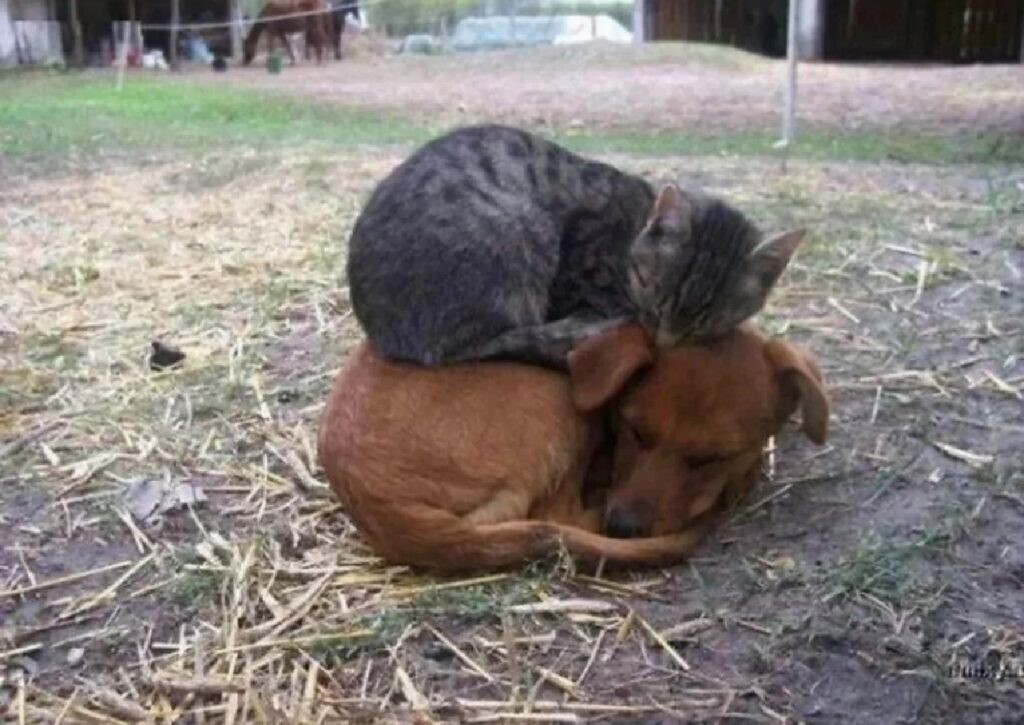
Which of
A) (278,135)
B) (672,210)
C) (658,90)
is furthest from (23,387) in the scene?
(658,90)

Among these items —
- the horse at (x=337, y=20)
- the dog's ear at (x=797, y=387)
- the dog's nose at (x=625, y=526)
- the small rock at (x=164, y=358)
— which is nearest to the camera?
the dog's nose at (x=625, y=526)

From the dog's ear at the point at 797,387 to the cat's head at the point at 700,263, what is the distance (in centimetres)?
38

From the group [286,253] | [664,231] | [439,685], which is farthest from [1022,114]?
→ [439,685]

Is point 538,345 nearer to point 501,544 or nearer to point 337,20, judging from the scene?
point 501,544

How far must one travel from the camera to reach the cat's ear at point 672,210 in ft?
13.2

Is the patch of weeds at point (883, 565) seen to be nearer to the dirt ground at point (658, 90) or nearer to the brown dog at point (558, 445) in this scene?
the brown dog at point (558, 445)

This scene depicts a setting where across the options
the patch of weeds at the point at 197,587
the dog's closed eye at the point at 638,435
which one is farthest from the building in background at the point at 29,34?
the dog's closed eye at the point at 638,435

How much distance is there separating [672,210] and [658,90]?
1249 cm

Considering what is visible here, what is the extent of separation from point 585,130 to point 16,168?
5.06m

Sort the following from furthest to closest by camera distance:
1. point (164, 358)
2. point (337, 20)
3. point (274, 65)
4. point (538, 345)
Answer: point (337, 20) → point (274, 65) → point (164, 358) → point (538, 345)

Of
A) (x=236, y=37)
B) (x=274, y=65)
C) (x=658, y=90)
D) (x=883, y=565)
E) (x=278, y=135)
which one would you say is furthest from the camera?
(x=236, y=37)

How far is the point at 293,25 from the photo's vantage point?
27.0 meters

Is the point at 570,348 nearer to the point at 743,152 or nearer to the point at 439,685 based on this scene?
the point at 439,685

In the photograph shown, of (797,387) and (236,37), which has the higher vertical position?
(236,37)
